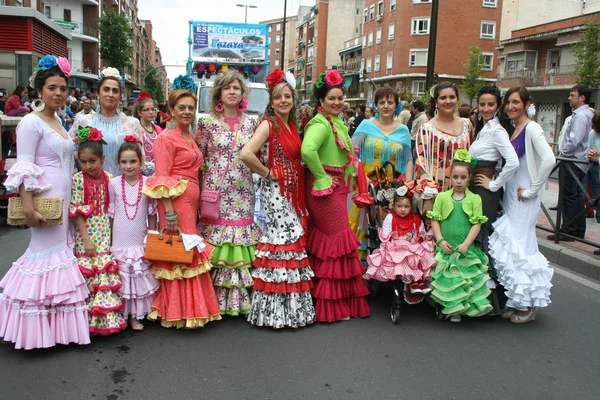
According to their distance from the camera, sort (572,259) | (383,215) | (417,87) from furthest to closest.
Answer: (417,87) < (572,259) < (383,215)

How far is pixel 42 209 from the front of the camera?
3889mm

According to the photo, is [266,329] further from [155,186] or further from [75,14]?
[75,14]

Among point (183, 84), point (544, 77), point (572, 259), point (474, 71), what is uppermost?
point (474, 71)

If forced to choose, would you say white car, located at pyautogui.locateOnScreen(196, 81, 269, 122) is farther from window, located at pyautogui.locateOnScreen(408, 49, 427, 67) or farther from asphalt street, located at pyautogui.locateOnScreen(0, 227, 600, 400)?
window, located at pyautogui.locateOnScreen(408, 49, 427, 67)

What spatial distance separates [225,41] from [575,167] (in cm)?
1050

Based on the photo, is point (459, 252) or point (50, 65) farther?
point (459, 252)

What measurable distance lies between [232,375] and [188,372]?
318 millimetres

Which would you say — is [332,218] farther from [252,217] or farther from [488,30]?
[488,30]

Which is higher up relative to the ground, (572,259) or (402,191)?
(402,191)

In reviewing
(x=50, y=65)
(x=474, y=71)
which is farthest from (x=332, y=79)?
(x=474, y=71)

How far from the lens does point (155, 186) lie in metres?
4.26

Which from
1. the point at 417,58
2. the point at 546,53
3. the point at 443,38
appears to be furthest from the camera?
the point at 417,58

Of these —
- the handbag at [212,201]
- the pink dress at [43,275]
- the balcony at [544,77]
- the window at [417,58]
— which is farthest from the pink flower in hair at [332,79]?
the window at [417,58]

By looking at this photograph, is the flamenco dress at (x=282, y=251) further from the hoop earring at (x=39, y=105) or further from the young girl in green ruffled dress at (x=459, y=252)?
the hoop earring at (x=39, y=105)
